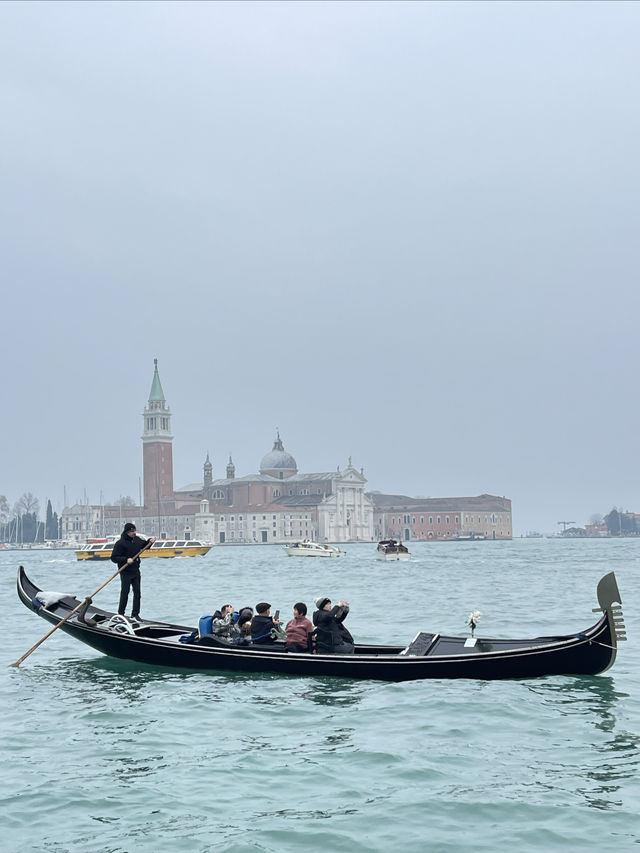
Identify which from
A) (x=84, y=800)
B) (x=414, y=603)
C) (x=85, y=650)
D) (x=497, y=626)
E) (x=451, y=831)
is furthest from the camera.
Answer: (x=414, y=603)

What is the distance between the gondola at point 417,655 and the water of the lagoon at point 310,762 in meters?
0.15

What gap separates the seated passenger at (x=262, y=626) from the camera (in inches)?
463

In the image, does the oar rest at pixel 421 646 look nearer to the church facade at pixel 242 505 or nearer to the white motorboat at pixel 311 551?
the white motorboat at pixel 311 551

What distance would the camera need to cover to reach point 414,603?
25062mm

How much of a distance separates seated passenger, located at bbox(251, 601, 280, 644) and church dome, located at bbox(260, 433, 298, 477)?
117 m

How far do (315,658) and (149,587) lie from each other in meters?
26.4

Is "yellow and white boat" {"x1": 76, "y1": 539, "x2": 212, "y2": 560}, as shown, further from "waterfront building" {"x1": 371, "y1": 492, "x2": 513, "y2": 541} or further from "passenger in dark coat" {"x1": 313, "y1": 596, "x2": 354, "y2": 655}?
"waterfront building" {"x1": 371, "y1": 492, "x2": 513, "y2": 541}

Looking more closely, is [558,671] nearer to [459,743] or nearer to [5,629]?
[459,743]

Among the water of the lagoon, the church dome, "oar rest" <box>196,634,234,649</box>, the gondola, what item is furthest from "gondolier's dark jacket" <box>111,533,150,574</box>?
the church dome

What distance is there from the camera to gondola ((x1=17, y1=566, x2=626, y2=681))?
10703mm

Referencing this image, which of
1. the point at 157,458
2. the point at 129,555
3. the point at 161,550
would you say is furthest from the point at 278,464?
the point at 129,555

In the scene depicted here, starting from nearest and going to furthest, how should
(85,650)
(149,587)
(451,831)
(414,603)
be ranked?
(451,831) < (85,650) < (414,603) < (149,587)

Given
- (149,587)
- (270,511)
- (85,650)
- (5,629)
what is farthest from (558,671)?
(270,511)

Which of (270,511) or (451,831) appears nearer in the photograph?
(451,831)
